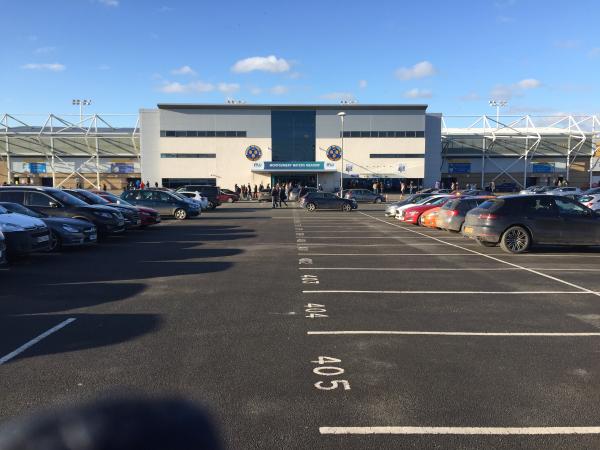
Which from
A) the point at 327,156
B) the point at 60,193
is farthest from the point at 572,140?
the point at 60,193

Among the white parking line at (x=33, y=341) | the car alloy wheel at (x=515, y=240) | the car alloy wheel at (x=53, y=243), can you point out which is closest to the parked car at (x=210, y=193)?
the car alloy wheel at (x=53, y=243)

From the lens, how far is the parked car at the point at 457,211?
1619cm

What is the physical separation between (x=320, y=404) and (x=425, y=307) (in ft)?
11.4

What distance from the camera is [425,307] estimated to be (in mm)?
6855

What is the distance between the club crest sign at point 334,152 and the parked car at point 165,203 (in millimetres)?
34906

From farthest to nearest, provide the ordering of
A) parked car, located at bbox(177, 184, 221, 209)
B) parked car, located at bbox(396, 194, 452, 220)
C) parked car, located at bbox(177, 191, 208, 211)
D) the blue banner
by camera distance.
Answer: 1. the blue banner
2. parked car, located at bbox(177, 184, 221, 209)
3. parked car, located at bbox(177, 191, 208, 211)
4. parked car, located at bbox(396, 194, 452, 220)

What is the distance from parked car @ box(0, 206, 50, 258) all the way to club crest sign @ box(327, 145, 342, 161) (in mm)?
48033

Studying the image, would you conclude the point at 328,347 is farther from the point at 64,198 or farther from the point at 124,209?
the point at 124,209

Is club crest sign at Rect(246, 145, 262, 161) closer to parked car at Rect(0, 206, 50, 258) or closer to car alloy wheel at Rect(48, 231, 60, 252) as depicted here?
car alloy wheel at Rect(48, 231, 60, 252)

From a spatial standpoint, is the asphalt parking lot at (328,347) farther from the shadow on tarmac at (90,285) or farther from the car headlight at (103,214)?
the car headlight at (103,214)

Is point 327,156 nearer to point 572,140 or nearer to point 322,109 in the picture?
point 322,109

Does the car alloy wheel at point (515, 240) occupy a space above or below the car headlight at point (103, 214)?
below

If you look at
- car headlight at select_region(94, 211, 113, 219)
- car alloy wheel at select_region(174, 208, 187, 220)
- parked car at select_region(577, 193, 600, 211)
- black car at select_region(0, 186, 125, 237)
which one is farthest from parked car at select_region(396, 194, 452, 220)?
black car at select_region(0, 186, 125, 237)

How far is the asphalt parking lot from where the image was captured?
11.6ft
